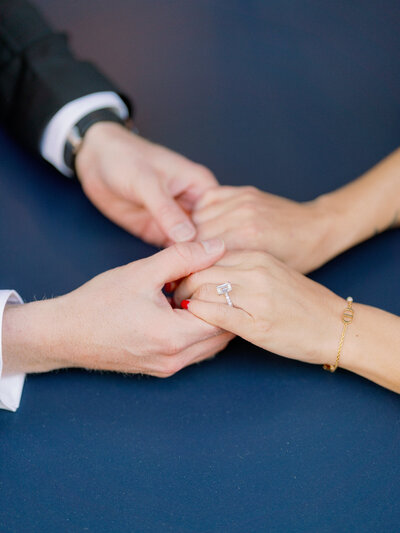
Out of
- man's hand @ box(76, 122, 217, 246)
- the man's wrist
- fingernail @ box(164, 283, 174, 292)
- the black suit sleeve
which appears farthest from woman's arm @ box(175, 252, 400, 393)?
the black suit sleeve

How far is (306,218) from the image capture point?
3.66ft

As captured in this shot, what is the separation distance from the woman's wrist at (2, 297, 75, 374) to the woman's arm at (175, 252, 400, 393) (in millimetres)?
207

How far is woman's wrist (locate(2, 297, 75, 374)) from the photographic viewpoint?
897mm

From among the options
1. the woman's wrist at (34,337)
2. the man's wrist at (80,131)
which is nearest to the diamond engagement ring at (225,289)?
the woman's wrist at (34,337)

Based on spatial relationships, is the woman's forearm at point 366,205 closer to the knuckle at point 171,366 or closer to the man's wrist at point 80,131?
the knuckle at point 171,366

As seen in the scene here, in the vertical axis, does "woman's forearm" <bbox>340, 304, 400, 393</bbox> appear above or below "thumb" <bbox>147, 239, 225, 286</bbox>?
below

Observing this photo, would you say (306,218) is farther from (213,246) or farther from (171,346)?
(171,346)

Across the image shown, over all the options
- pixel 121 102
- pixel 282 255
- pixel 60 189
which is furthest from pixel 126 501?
pixel 121 102

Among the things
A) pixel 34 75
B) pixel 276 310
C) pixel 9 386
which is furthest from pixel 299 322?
pixel 34 75

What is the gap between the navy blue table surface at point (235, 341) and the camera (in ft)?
2.58

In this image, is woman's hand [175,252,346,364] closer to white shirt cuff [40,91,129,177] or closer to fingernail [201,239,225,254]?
fingernail [201,239,225,254]

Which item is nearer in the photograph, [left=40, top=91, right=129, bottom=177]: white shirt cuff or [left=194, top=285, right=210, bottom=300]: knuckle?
[left=194, top=285, right=210, bottom=300]: knuckle

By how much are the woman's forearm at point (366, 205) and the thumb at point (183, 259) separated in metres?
0.26

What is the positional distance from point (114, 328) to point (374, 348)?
404mm
